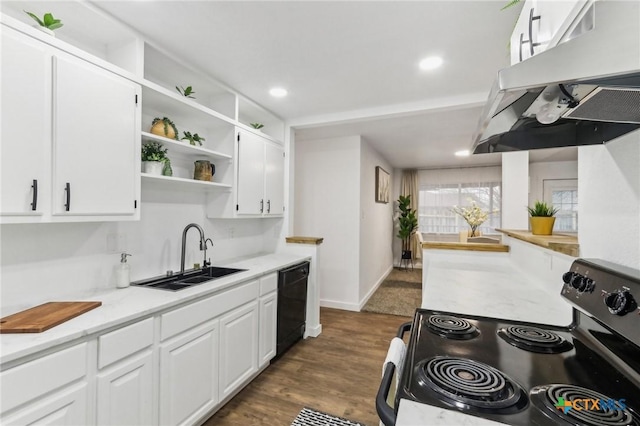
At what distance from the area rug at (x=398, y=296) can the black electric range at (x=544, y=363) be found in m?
3.03

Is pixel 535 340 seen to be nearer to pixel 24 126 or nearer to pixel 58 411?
pixel 58 411

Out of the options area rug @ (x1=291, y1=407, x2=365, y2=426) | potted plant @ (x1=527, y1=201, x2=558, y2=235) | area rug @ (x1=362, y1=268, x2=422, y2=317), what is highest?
potted plant @ (x1=527, y1=201, x2=558, y2=235)

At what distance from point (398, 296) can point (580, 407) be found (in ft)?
14.5

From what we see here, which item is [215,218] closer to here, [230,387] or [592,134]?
[230,387]

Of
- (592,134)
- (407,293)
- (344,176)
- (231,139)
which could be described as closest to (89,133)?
(231,139)

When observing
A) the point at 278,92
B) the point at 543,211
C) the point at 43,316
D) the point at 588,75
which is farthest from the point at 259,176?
the point at 588,75

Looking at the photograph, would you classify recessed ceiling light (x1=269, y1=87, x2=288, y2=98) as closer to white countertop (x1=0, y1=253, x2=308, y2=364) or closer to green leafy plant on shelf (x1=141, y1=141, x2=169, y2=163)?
green leafy plant on shelf (x1=141, y1=141, x2=169, y2=163)

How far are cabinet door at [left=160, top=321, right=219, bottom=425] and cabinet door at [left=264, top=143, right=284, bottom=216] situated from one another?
1502 millimetres

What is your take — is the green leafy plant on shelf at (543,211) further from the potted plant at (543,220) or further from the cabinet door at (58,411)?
the cabinet door at (58,411)

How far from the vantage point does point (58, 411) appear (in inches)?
43.9

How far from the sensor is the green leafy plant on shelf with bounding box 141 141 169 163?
193cm

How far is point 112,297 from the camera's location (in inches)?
64.4

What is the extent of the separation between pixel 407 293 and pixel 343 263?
1576mm

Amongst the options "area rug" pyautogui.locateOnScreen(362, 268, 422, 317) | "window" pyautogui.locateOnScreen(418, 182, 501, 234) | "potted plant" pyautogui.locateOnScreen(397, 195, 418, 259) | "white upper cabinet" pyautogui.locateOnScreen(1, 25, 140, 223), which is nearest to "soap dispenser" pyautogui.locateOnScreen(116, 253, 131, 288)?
"white upper cabinet" pyautogui.locateOnScreen(1, 25, 140, 223)
